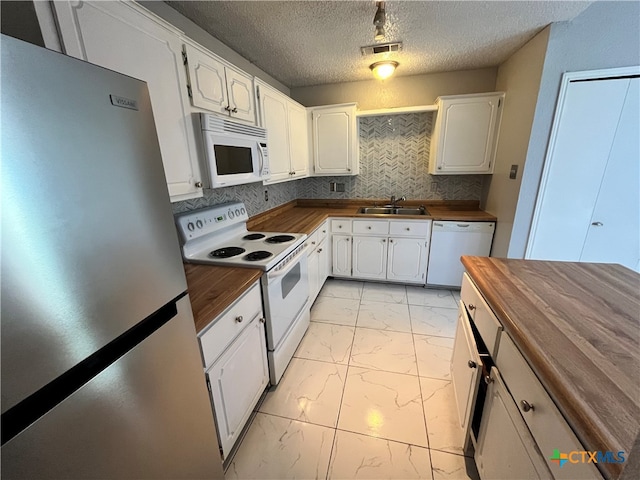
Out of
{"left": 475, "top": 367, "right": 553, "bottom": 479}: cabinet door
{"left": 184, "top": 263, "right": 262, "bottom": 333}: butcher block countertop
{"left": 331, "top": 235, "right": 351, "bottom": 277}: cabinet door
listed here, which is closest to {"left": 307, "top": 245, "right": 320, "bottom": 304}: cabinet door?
{"left": 331, "top": 235, "right": 351, "bottom": 277}: cabinet door

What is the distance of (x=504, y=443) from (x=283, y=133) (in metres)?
2.50

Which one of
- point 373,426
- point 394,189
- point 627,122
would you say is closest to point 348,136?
point 394,189

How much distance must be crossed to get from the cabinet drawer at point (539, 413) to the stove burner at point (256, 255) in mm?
1239

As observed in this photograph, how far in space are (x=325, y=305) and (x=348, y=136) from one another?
1.95 m

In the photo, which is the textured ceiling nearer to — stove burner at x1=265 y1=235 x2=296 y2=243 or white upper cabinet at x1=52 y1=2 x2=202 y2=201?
white upper cabinet at x1=52 y1=2 x2=202 y2=201

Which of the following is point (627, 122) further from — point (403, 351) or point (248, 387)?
point (248, 387)

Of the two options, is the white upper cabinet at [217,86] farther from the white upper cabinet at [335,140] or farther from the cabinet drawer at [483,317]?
the cabinet drawer at [483,317]

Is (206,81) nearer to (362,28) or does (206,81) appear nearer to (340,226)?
(362,28)

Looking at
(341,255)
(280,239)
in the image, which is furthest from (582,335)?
(341,255)

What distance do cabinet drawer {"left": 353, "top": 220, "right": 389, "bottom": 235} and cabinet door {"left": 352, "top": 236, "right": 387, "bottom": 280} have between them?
85mm

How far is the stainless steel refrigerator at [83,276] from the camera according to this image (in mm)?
450

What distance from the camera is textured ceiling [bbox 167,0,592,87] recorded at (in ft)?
5.26

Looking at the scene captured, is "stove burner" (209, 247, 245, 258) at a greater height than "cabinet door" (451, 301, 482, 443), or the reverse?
"stove burner" (209, 247, 245, 258)

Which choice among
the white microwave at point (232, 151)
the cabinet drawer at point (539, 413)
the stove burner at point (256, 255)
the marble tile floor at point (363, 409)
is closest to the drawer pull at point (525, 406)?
the cabinet drawer at point (539, 413)
